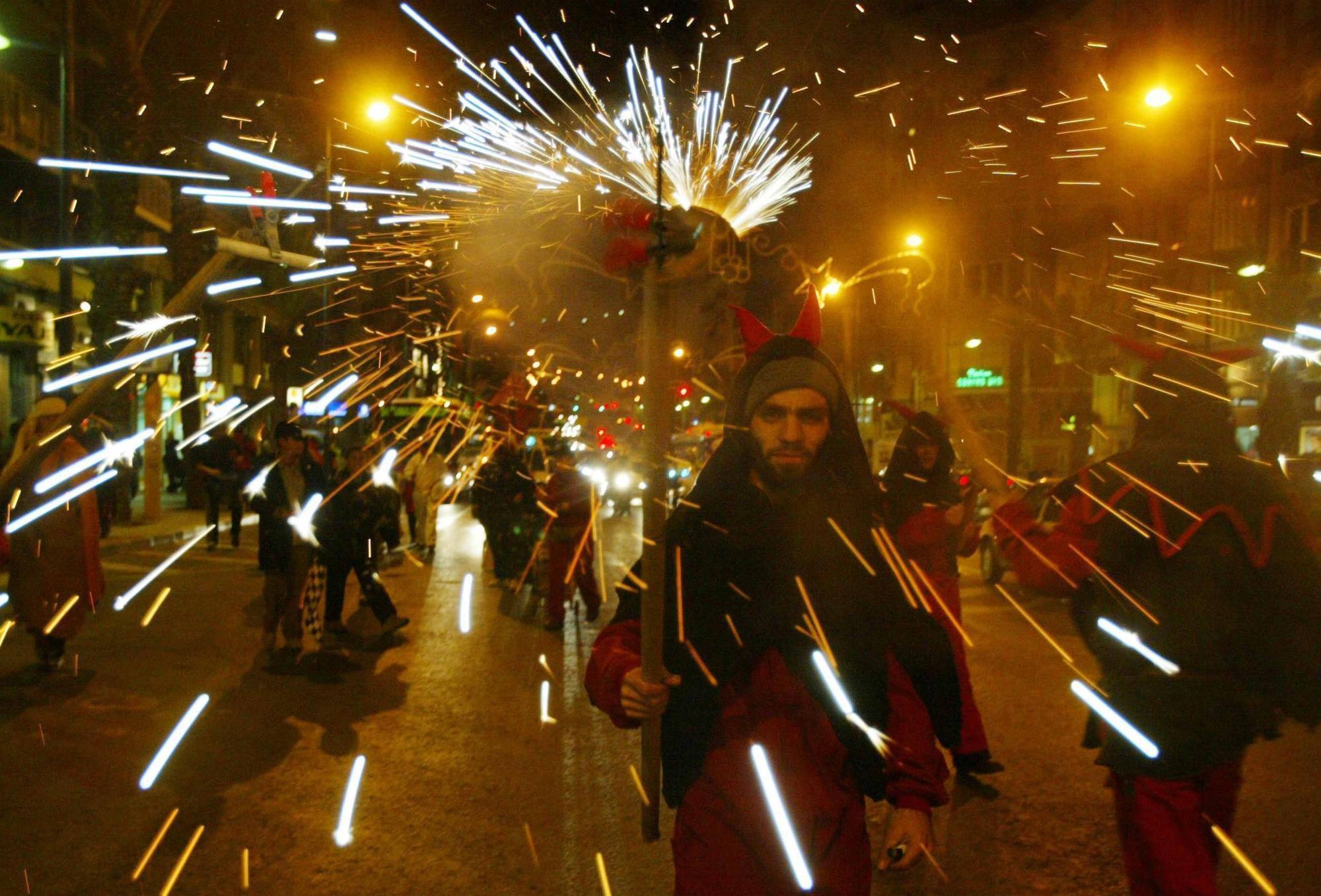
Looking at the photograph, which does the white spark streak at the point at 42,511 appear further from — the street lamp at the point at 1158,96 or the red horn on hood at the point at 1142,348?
the street lamp at the point at 1158,96

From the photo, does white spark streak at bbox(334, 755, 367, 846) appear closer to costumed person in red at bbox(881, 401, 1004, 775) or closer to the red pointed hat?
the red pointed hat

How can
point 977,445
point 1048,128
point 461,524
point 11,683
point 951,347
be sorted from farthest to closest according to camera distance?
point 951,347, point 1048,128, point 461,524, point 11,683, point 977,445

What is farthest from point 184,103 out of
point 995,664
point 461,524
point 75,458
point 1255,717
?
point 1255,717

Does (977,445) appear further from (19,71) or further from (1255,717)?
(19,71)

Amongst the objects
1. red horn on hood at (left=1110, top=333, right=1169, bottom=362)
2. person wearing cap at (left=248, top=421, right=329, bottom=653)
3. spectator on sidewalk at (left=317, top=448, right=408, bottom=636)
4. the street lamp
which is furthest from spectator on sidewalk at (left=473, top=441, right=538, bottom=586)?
the street lamp

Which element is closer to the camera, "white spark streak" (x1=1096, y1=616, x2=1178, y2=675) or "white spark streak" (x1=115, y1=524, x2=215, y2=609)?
"white spark streak" (x1=1096, y1=616, x2=1178, y2=675)

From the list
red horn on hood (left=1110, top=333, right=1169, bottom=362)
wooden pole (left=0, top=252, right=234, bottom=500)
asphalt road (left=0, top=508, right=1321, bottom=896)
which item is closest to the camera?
red horn on hood (left=1110, top=333, right=1169, bottom=362)

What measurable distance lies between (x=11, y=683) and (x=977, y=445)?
6.81 metres

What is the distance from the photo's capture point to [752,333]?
281 cm

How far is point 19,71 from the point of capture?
71.9 feet

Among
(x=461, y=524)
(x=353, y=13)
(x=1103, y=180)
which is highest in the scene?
(x=353, y=13)

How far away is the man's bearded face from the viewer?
8.26 ft

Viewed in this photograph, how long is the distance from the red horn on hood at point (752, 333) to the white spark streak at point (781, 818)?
1080 millimetres

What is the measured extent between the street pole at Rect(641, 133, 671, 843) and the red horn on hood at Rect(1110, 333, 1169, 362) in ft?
5.02
